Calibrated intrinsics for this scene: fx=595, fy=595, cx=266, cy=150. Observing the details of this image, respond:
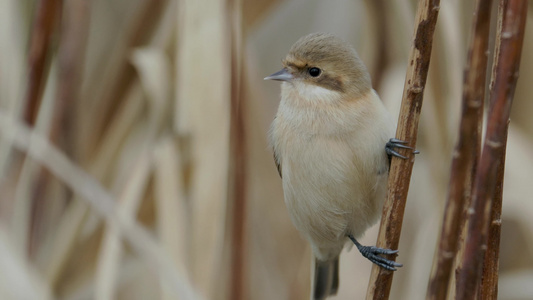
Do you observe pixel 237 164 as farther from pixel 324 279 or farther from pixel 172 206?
pixel 324 279

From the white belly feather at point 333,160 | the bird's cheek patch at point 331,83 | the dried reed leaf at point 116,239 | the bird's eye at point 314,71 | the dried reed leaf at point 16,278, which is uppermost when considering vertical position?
the bird's eye at point 314,71

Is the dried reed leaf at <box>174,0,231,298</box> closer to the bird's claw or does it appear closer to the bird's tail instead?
the bird's tail

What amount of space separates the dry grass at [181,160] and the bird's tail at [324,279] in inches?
5.4

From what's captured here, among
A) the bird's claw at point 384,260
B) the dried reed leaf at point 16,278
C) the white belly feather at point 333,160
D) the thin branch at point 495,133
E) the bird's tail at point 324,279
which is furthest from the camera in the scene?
the bird's tail at point 324,279

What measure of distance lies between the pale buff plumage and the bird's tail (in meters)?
0.31

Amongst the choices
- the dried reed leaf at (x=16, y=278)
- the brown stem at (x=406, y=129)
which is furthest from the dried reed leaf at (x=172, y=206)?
the brown stem at (x=406, y=129)

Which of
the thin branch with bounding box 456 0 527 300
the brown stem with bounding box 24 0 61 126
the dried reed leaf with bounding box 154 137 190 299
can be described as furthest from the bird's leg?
the brown stem with bounding box 24 0 61 126

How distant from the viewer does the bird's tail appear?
2.05 m

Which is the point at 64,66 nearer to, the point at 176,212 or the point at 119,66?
the point at 119,66

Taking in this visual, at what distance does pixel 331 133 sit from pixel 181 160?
61 cm

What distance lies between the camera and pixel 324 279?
2082 millimetres

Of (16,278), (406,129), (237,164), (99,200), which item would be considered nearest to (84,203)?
(99,200)

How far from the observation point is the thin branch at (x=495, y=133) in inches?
32.5

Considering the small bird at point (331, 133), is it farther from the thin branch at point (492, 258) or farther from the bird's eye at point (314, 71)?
the thin branch at point (492, 258)
